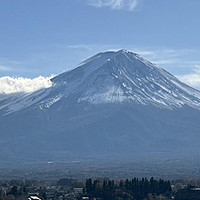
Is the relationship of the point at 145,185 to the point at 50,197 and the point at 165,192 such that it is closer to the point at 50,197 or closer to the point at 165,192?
the point at 165,192

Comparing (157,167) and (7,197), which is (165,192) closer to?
(7,197)

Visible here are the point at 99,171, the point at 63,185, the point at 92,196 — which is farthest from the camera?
the point at 99,171

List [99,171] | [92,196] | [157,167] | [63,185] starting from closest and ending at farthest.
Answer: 1. [92,196]
2. [63,185]
3. [99,171]
4. [157,167]

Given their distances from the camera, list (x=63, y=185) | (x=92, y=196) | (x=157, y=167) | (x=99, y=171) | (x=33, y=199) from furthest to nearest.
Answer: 1. (x=157, y=167)
2. (x=99, y=171)
3. (x=63, y=185)
4. (x=92, y=196)
5. (x=33, y=199)

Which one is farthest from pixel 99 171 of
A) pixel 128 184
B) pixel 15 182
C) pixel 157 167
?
pixel 128 184

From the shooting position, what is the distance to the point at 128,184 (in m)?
97.6

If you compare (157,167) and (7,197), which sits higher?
(157,167)

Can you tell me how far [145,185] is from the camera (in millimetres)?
95688

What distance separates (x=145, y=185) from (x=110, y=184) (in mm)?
4336

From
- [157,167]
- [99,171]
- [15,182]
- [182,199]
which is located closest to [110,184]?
[182,199]

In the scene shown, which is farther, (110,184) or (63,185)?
(63,185)

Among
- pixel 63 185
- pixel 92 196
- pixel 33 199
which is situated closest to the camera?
pixel 33 199

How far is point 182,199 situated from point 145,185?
5967 millimetres

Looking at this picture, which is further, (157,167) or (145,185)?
(157,167)
